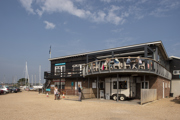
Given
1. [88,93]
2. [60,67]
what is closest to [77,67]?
[60,67]

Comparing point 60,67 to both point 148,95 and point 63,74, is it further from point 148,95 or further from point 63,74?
point 148,95

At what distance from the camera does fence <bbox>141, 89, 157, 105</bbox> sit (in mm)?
14630

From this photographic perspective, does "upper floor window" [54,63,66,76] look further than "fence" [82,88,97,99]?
Yes

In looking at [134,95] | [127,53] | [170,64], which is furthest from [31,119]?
[170,64]

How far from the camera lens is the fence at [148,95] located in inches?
576

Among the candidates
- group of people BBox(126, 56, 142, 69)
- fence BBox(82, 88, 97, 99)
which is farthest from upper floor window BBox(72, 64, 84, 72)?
group of people BBox(126, 56, 142, 69)

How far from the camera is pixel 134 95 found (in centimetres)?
1908

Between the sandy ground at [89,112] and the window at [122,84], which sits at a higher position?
the window at [122,84]

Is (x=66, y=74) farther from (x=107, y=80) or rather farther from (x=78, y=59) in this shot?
(x=107, y=80)

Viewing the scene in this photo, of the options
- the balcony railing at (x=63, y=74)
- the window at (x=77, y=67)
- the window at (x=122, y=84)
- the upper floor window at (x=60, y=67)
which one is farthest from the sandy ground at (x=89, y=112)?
the upper floor window at (x=60, y=67)

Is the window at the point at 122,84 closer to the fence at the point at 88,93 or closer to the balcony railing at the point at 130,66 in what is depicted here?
the balcony railing at the point at 130,66

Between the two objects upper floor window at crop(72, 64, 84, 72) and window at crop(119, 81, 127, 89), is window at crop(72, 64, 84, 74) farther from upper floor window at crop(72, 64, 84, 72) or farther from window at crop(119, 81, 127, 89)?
window at crop(119, 81, 127, 89)

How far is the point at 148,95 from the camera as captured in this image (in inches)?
624

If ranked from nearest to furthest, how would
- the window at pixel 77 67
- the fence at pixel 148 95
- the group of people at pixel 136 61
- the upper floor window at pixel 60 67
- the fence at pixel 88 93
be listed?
the fence at pixel 148 95
the group of people at pixel 136 61
the fence at pixel 88 93
the window at pixel 77 67
the upper floor window at pixel 60 67
